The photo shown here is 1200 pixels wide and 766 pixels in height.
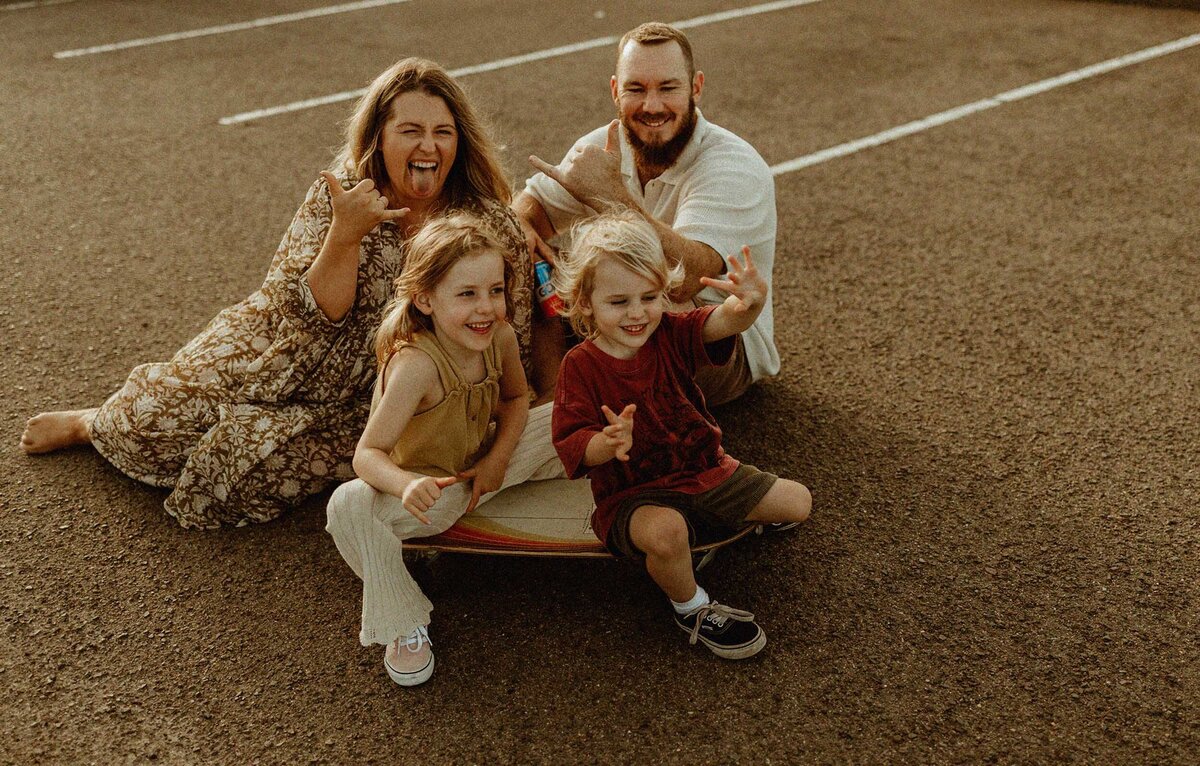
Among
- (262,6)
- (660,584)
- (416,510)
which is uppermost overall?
(262,6)

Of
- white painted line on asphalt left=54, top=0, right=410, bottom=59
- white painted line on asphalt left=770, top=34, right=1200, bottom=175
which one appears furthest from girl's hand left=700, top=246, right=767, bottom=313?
white painted line on asphalt left=54, top=0, right=410, bottom=59

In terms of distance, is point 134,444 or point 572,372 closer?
point 572,372

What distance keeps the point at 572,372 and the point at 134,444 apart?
1.52 meters

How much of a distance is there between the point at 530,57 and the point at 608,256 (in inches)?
221

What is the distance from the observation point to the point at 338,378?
3307 mm

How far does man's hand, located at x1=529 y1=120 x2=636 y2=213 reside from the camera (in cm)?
332

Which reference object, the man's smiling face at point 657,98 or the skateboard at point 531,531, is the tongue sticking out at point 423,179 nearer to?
the man's smiling face at point 657,98

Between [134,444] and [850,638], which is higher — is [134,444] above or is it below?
above

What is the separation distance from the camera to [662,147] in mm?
3582

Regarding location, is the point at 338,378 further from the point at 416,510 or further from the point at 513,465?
the point at 416,510

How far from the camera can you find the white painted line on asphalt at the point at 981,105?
605 cm

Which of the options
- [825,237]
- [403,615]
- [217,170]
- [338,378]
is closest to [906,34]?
[825,237]

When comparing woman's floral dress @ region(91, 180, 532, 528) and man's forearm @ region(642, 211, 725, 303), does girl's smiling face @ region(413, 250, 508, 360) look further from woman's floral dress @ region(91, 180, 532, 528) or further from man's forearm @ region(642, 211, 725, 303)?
man's forearm @ region(642, 211, 725, 303)

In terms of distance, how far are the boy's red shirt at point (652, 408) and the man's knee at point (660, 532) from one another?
95 mm
